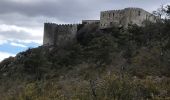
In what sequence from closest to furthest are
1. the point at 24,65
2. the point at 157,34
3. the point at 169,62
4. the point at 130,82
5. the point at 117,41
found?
the point at 130,82 < the point at 169,62 < the point at 157,34 < the point at 117,41 < the point at 24,65

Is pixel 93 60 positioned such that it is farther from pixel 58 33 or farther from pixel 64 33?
pixel 58 33

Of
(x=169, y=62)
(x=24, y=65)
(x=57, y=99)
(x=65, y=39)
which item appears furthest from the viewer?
(x=65, y=39)

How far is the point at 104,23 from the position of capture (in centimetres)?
6300

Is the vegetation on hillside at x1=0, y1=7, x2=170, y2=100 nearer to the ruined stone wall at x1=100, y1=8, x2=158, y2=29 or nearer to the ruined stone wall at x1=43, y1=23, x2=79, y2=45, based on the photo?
the ruined stone wall at x1=100, y1=8, x2=158, y2=29

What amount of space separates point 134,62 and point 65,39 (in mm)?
23801

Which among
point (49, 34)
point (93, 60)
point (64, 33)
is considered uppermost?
point (64, 33)

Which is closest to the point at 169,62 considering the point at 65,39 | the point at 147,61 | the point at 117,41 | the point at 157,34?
the point at 147,61

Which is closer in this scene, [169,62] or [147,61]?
[169,62]

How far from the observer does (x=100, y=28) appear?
6325 cm

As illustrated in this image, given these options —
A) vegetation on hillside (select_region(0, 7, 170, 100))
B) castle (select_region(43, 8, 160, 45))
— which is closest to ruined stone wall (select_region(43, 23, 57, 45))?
castle (select_region(43, 8, 160, 45))

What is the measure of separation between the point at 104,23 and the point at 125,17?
10.9 ft

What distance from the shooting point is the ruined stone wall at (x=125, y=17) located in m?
60.8

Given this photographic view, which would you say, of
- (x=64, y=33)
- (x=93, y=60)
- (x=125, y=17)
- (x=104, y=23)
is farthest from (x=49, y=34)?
(x=93, y=60)

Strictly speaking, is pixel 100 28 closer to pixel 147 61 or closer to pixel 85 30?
pixel 85 30
